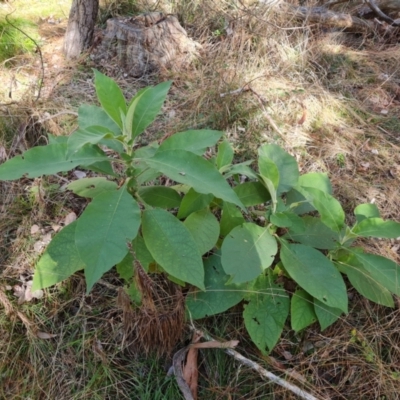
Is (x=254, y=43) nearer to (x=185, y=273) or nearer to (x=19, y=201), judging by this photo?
(x=19, y=201)

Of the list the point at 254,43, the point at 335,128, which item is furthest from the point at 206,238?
the point at 254,43

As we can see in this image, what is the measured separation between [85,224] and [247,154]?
4.66 ft

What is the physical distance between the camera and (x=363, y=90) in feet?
10.2

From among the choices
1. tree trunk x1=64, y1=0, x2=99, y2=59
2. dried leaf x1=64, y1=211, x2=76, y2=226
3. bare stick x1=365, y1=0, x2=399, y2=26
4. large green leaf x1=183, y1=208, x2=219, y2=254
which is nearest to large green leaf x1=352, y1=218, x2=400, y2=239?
large green leaf x1=183, y1=208, x2=219, y2=254

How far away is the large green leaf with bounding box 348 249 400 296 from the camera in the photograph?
4.94 ft

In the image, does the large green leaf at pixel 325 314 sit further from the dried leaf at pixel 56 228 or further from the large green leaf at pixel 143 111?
the dried leaf at pixel 56 228

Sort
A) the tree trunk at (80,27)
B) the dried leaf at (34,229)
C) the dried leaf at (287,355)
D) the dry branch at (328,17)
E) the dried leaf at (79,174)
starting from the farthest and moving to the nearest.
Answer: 1. the dry branch at (328,17)
2. the tree trunk at (80,27)
3. the dried leaf at (79,174)
4. the dried leaf at (34,229)
5. the dried leaf at (287,355)

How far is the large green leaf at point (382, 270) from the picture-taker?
1.50m

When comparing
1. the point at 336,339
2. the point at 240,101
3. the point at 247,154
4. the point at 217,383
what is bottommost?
the point at 217,383

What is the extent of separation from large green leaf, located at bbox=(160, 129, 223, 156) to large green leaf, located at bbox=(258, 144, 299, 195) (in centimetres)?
26

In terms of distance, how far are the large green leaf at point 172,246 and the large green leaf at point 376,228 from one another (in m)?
0.72

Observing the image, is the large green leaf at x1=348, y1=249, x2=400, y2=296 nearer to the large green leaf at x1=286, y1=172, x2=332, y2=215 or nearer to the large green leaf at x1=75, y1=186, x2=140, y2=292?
the large green leaf at x1=286, y1=172, x2=332, y2=215

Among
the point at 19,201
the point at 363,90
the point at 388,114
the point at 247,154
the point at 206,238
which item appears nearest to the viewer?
the point at 206,238

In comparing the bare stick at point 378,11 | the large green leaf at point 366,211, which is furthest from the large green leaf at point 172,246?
the bare stick at point 378,11
